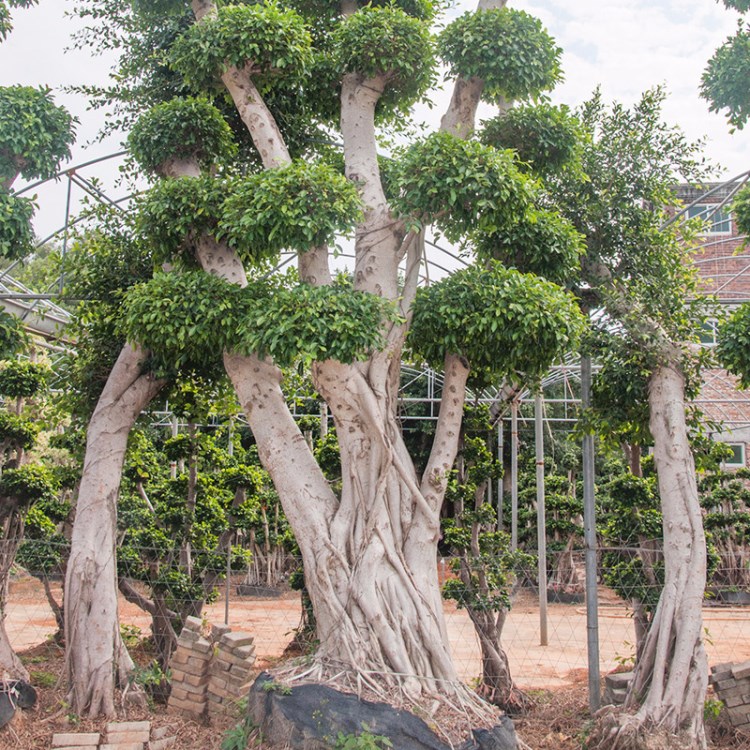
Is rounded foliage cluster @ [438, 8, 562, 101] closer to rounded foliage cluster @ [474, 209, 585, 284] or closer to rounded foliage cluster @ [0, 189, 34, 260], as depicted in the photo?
rounded foliage cluster @ [474, 209, 585, 284]

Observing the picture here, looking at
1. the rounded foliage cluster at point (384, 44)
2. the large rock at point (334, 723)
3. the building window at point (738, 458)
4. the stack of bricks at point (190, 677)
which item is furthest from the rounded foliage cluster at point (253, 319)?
the building window at point (738, 458)

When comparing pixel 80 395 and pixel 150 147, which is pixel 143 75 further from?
pixel 80 395

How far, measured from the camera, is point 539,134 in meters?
6.30

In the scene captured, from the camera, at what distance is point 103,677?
616 centimetres

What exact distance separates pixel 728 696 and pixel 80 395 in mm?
6065

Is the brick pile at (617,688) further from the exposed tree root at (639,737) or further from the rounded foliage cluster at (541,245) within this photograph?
Answer: the rounded foliage cluster at (541,245)

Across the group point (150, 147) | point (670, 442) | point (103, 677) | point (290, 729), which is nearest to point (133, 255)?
point (150, 147)

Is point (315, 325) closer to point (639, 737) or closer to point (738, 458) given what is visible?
point (639, 737)

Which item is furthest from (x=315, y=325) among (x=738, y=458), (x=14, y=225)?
(x=738, y=458)

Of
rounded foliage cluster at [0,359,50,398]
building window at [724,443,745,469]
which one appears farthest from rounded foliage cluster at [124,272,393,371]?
building window at [724,443,745,469]

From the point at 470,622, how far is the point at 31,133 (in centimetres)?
868

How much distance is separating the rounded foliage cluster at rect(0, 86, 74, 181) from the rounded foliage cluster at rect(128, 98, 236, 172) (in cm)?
58

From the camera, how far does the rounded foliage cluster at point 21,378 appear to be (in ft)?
26.9

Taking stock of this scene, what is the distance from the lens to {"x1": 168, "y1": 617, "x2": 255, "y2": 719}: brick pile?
6.31 meters
